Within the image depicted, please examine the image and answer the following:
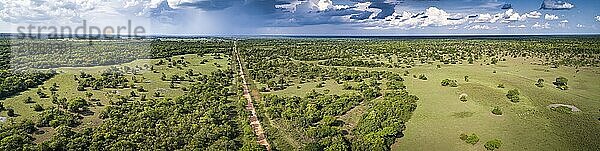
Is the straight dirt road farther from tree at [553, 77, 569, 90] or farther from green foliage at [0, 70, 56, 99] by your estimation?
tree at [553, 77, 569, 90]

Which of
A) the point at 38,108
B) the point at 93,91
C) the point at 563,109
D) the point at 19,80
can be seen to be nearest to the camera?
the point at 38,108

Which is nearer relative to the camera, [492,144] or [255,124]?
[492,144]

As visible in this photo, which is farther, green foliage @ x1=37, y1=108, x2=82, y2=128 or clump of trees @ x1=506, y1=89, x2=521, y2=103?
clump of trees @ x1=506, y1=89, x2=521, y2=103

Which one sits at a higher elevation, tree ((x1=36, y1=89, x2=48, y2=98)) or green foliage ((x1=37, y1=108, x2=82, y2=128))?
tree ((x1=36, y1=89, x2=48, y2=98))

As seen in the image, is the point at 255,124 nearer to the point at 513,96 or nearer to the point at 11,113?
the point at 11,113

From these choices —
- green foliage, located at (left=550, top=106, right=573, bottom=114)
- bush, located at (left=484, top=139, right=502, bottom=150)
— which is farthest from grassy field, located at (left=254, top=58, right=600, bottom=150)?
green foliage, located at (left=550, top=106, right=573, bottom=114)

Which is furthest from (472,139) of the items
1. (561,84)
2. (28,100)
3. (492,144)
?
(28,100)

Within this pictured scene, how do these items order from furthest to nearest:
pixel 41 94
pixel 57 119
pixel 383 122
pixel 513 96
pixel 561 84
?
1. pixel 561 84
2. pixel 41 94
3. pixel 513 96
4. pixel 57 119
5. pixel 383 122

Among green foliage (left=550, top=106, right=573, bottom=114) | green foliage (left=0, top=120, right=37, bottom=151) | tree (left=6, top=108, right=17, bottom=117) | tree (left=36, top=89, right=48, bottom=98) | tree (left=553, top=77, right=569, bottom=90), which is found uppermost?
tree (left=553, top=77, right=569, bottom=90)

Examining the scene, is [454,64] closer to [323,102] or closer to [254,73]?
[254,73]

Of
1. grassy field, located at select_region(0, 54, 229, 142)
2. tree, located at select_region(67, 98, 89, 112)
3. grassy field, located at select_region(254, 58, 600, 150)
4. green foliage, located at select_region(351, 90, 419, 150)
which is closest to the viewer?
green foliage, located at select_region(351, 90, 419, 150)

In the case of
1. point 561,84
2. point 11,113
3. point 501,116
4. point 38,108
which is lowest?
point 501,116

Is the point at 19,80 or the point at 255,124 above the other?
the point at 19,80

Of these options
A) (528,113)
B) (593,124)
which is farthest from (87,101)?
(593,124)
